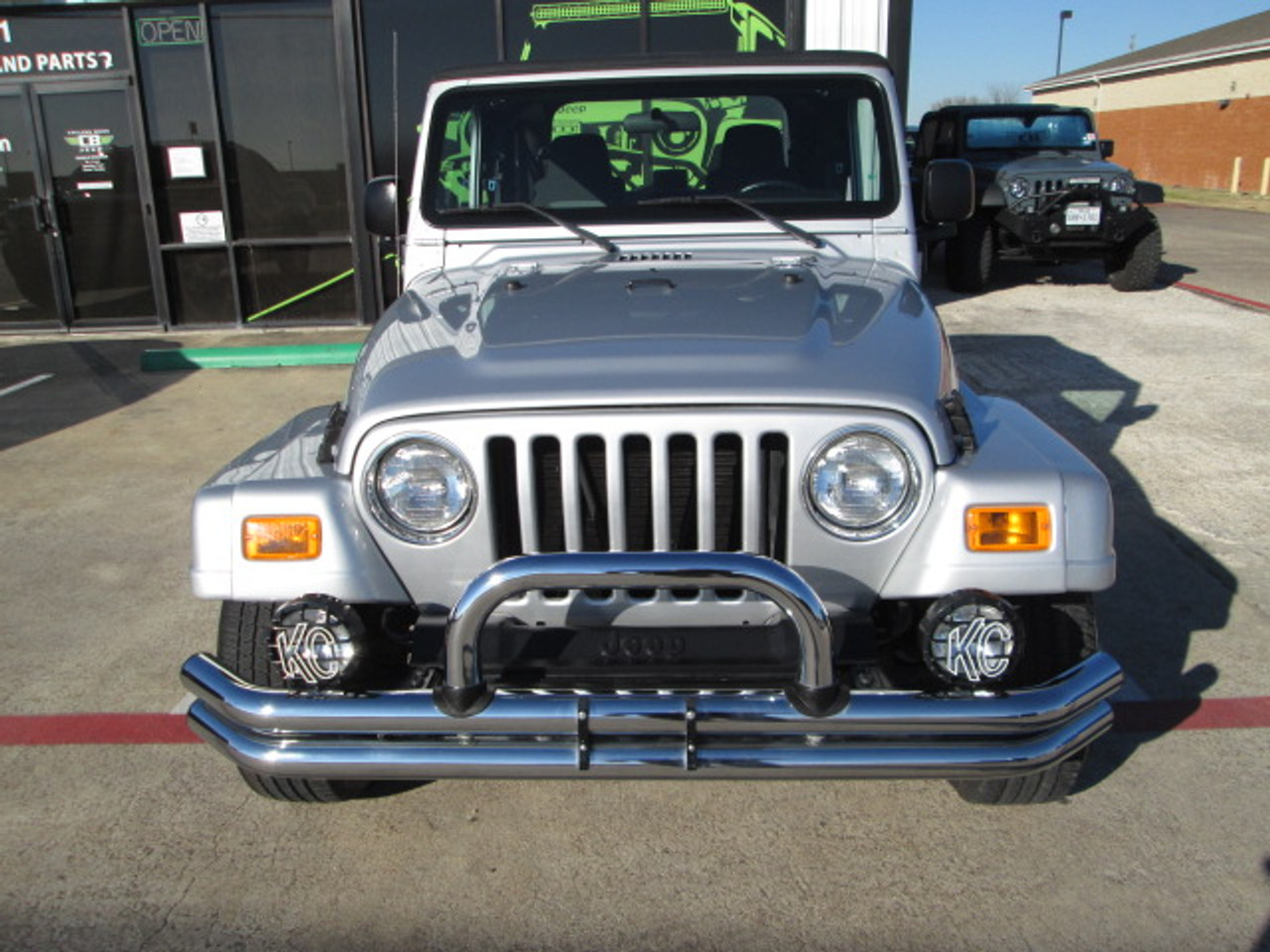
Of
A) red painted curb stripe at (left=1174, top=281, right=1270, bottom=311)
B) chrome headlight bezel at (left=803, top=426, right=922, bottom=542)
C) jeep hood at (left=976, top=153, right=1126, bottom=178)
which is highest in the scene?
jeep hood at (left=976, top=153, right=1126, bottom=178)

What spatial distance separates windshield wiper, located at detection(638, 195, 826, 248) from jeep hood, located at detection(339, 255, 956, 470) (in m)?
0.26

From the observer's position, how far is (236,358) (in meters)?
8.46

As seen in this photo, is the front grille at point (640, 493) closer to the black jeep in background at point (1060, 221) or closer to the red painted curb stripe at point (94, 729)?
the red painted curb stripe at point (94, 729)

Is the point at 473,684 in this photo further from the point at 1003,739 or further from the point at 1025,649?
the point at 1025,649

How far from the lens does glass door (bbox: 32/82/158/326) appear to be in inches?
386

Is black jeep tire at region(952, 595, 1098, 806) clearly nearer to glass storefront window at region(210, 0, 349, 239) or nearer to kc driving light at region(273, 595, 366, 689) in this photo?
kc driving light at region(273, 595, 366, 689)

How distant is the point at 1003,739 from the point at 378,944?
138 cm

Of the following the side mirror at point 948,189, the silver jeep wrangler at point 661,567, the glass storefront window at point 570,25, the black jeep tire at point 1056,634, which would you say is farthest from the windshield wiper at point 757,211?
the glass storefront window at point 570,25

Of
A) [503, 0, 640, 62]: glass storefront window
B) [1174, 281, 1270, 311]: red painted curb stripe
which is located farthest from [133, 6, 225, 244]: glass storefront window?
[1174, 281, 1270, 311]: red painted curb stripe

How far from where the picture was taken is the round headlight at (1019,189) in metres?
10.9

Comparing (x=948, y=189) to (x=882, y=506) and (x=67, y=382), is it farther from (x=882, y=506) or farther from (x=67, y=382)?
(x=67, y=382)

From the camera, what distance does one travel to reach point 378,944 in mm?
2371

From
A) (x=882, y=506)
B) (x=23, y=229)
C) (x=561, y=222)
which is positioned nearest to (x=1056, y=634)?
(x=882, y=506)

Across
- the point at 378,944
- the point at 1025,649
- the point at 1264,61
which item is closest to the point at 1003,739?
the point at 1025,649
